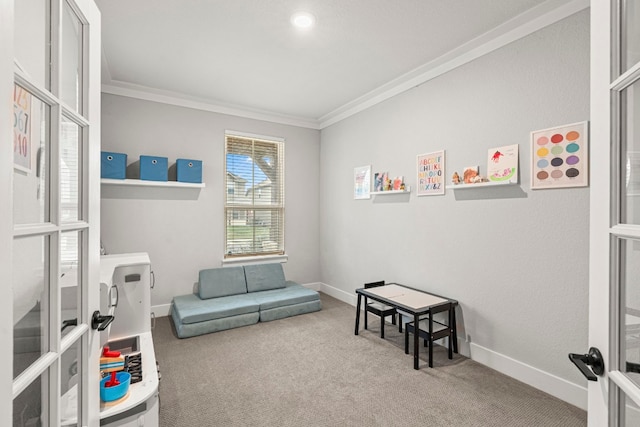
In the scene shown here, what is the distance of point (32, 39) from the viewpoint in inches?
31.8

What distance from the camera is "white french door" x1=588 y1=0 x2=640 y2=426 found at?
779mm

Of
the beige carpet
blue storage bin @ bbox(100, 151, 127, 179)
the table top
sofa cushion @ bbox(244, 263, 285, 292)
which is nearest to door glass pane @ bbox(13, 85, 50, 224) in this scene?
the beige carpet

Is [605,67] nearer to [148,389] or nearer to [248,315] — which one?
[148,389]

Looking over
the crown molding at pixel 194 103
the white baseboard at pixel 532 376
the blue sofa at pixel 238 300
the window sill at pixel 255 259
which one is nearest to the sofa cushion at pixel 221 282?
the blue sofa at pixel 238 300

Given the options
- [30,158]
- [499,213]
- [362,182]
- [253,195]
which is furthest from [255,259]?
[30,158]

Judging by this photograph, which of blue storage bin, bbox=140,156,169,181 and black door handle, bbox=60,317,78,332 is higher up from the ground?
blue storage bin, bbox=140,156,169,181

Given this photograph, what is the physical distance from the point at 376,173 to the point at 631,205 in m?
3.09

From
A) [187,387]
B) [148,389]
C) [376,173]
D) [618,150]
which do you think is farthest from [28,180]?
[376,173]

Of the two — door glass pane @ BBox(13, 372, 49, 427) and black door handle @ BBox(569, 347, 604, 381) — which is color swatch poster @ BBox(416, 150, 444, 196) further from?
door glass pane @ BBox(13, 372, 49, 427)

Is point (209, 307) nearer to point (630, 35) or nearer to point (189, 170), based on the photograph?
point (189, 170)

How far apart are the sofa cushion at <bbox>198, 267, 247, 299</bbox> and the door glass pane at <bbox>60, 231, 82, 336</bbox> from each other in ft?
9.44

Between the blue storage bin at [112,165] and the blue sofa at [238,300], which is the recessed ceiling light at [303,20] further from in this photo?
the blue sofa at [238,300]

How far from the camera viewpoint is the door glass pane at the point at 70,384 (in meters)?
0.94

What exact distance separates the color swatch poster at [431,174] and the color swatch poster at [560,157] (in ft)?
2.72
